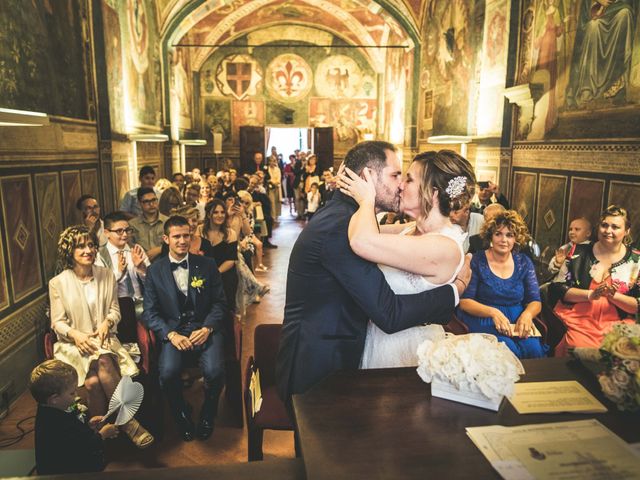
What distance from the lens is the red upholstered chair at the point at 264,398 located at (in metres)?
2.98

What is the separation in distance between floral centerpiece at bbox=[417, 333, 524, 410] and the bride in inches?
16.4

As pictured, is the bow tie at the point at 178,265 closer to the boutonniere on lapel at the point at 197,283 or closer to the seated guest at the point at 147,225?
the boutonniere on lapel at the point at 197,283

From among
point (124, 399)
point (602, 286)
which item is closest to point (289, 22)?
point (602, 286)

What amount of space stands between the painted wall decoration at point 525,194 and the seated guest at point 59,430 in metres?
6.83

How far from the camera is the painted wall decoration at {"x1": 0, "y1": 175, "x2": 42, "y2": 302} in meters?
4.64

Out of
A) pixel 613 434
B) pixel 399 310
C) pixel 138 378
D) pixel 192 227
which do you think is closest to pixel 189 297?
pixel 138 378

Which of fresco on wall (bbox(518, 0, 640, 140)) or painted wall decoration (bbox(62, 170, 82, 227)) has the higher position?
fresco on wall (bbox(518, 0, 640, 140))

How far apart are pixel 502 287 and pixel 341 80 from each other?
57.0 ft

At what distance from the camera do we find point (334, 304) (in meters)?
2.18

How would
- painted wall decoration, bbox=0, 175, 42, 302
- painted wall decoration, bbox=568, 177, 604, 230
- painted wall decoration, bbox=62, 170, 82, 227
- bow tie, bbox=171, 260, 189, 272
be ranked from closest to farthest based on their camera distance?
bow tie, bbox=171, 260, 189, 272 → painted wall decoration, bbox=0, 175, 42, 302 → painted wall decoration, bbox=568, 177, 604, 230 → painted wall decoration, bbox=62, 170, 82, 227

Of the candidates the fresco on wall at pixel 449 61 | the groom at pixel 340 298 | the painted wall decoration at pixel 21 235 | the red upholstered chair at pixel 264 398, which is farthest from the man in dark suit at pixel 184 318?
the fresco on wall at pixel 449 61

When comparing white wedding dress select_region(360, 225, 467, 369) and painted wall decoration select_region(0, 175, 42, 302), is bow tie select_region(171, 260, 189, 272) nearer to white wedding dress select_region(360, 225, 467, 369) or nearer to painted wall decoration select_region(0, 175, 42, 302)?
painted wall decoration select_region(0, 175, 42, 302)

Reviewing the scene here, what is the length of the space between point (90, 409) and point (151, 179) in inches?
208

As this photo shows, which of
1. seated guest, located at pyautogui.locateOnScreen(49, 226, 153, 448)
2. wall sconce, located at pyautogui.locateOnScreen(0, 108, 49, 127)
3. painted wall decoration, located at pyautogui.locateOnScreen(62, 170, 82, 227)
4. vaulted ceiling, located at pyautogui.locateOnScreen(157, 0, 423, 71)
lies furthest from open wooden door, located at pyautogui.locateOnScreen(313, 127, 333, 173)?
wall sconce, located at pyautogui.locateOnScreen(0, 108, 49, 127)
